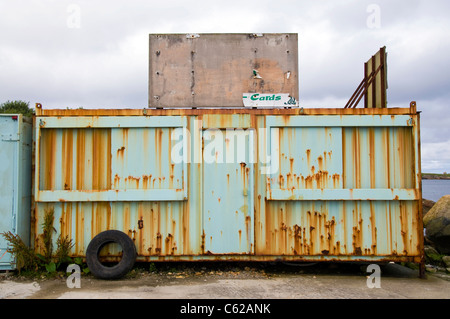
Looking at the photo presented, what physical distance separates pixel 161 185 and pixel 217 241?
1.28 meters

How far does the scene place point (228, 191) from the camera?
17.6 ft

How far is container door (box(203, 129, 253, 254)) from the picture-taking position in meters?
5.31

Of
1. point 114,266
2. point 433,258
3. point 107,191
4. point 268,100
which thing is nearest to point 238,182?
point 268,100

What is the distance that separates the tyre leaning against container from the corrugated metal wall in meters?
0.23

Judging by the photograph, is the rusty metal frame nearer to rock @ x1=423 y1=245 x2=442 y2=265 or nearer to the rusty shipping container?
the rusty shipping container

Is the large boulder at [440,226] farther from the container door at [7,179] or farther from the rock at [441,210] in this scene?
the container door at [7,179]

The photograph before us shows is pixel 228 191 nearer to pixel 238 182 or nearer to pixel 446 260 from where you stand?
pixel 238 182

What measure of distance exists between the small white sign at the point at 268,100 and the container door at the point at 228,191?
924 mm

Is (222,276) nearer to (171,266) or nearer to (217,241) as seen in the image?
(217,241)

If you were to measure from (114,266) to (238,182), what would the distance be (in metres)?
2.32

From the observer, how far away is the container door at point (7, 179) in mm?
5148

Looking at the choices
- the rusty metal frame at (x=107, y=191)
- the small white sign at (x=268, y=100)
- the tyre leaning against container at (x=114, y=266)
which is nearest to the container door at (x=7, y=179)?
the rusty metal frame at (x=107, y=191)

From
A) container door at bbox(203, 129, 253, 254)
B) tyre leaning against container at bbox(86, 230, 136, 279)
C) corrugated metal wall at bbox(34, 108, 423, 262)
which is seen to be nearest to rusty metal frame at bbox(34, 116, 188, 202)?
corrugated metal wall at bbox(34, 108, 423, 262)

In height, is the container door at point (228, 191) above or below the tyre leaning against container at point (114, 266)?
above
